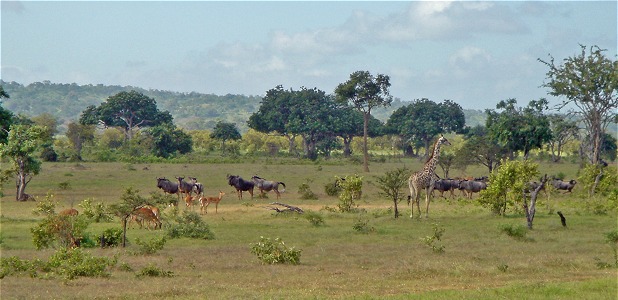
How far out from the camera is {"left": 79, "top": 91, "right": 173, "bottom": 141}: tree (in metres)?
90.0

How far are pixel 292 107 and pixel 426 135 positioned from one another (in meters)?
15.1

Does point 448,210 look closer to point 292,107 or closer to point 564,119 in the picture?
point 564,119

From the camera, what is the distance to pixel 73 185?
134 feet

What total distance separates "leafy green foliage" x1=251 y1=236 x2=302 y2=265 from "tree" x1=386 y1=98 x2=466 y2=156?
7082 cm

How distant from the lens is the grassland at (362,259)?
1386 cm

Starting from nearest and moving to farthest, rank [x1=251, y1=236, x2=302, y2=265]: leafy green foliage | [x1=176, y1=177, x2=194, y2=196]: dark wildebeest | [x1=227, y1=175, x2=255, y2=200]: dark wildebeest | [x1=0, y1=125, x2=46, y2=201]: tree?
[x1=251, y1=236, x2=302, y2=265]: leafy green foliage
[x1=0, y1=125, x2=46, y2=201]: tree
[x1=176, y1=177, x2=194, y2=196]: dark wildebeest
[x1=227, y1=175, x2=255, y2=200]: dark wildebeest

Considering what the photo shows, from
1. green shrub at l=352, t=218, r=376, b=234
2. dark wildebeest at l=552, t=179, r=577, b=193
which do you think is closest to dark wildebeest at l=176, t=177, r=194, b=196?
green shrub at l=352, t=218, r=376, b=234

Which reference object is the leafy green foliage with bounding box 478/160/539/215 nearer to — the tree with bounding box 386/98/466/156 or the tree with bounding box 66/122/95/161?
the tree with bounding box 386/98/466/156

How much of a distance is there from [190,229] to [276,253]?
17.7 feet

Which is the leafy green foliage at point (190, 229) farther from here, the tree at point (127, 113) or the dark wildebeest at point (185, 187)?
the tree at point (127, 113)

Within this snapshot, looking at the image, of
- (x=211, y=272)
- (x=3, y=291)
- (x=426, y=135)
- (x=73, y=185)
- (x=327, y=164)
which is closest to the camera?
(x=3, y=291)

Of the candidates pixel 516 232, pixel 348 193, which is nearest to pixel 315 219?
pixel 348 193

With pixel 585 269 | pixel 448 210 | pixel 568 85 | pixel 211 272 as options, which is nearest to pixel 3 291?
pixel 211 272

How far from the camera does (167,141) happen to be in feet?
245
